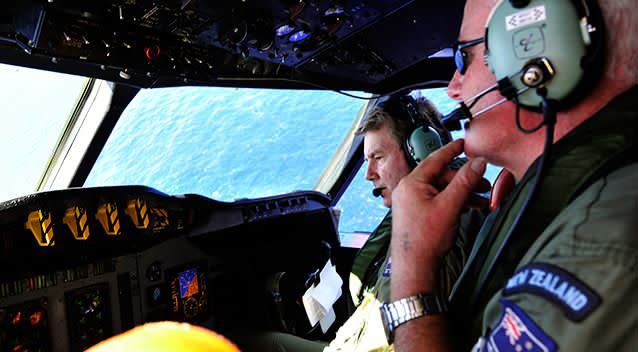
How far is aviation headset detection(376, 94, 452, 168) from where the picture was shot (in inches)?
63.1

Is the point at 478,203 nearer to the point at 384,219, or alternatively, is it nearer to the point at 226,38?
the point at 384,219

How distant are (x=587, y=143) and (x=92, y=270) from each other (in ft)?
6.35

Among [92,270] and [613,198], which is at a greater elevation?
[613,198]

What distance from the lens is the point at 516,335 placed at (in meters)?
0.52

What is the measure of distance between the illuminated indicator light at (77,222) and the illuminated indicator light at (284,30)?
115cm

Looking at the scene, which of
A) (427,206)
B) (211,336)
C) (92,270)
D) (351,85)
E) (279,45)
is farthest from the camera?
(351,85)

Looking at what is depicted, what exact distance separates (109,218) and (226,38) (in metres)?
0.94

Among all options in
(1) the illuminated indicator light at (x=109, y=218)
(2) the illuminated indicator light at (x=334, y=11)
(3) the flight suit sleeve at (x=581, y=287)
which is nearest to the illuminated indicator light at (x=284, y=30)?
(2) the illuminated indicator light at (x=334, y=11)

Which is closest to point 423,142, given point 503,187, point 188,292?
point 503,187

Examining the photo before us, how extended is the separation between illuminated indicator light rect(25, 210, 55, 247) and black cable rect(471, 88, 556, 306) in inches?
65.4

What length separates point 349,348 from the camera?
1436 millimetres

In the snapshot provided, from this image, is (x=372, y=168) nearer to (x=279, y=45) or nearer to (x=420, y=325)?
(x=279, y=45)

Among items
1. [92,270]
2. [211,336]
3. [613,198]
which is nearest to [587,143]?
[613,198]

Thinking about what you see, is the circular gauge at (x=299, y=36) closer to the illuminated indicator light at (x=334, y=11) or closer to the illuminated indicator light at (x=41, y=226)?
the illuminated indicator light at (x=334, y=11)
